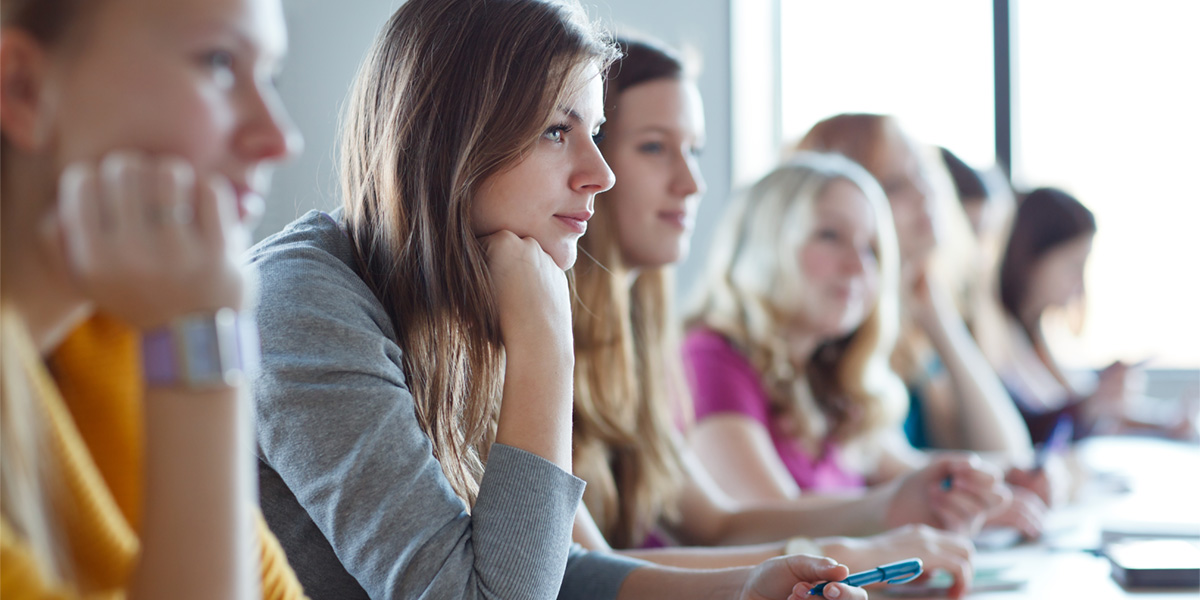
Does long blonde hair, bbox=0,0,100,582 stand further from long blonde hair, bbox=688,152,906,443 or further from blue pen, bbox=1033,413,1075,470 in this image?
blue pen, bbox=1033,413,1075,470

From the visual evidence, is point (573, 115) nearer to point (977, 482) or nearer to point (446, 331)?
point (446, 331)

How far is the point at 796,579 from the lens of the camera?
978 millimetres

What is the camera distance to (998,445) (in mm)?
2574

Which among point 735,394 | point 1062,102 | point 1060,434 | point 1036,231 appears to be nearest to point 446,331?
point 735,394

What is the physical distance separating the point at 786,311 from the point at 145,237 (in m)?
1.61

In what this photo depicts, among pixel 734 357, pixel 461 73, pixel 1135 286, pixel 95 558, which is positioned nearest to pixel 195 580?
pixel 95 558

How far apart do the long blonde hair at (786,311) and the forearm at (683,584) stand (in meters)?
0.91

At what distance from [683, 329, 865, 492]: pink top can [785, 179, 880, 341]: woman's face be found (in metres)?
0.19

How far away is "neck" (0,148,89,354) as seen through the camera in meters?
0.53

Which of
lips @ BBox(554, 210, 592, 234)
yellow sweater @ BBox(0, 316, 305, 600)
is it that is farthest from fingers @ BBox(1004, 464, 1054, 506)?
yellow sweater @ BBox(0, 316, 305, 600)

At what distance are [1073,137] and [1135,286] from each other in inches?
26.2

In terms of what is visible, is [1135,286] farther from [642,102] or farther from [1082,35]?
[642,102]

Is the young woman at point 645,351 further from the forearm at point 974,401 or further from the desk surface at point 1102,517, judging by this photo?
the forearm at point 974,401

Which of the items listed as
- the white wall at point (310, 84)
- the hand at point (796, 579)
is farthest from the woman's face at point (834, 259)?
the hand at point (796, 579)
